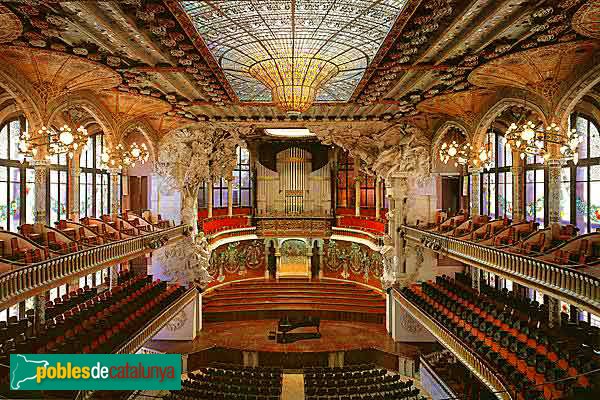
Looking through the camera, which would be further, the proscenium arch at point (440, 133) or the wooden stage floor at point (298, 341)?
the wooden stage floor at point (298, 341)

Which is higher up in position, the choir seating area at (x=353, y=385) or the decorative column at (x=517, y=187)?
the decorative column at (x=517, y=187)

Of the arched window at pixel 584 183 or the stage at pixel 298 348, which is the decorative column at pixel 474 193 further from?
the stage at pixel 298 348

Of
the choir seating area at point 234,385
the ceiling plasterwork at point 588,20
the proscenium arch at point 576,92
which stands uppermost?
the ceiling plasterwork at point 588,20

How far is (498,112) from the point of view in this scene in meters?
15.8

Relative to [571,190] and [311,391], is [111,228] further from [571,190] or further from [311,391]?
[571,190]

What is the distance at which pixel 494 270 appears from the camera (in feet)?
41.5

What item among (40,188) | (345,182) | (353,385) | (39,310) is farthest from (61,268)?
(345,182)

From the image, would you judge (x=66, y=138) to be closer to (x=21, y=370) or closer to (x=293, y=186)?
(x=21, y=370)

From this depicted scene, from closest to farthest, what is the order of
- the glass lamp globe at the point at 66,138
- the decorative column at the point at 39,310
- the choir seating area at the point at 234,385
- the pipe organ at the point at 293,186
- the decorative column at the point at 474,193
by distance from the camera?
the glass lamp globe at the point at 66,138 < the decorative column at the point at 39,310 < the choir seating area at the point at 234,385 < the decorative column at the point at 474,193 < the pipe organ at the point at 293,186

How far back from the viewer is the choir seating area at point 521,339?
10.0 m

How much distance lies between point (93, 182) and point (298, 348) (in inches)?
509

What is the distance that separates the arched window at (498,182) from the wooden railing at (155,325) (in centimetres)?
1403

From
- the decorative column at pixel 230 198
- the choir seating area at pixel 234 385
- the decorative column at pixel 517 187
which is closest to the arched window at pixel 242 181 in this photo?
the decorative column at pixel 230 198

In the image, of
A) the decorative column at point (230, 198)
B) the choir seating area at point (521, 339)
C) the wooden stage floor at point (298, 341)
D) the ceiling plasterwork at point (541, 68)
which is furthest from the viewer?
the decorative column at point (230, 198)
